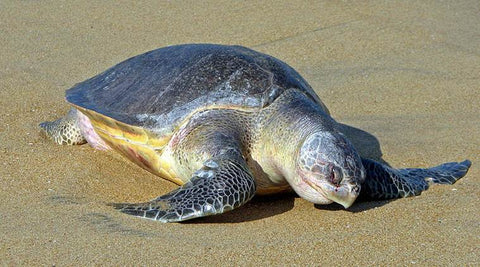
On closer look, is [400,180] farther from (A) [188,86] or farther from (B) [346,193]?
(A) [188,86]

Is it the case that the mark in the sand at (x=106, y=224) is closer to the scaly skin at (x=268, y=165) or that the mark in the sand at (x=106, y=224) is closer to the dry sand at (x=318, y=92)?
the dry sand at (x=318, y=92)

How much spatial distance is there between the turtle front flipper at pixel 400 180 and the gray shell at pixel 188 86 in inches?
28.8

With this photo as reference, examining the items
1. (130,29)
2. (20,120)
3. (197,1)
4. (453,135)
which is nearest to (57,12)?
(130,29)

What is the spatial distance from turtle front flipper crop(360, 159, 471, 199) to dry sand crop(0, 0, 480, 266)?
92mm

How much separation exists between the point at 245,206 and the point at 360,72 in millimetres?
3563

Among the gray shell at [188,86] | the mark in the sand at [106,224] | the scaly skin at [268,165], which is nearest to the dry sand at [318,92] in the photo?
the mark in the sand at [106,224]

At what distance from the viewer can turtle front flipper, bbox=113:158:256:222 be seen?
12.7 ft

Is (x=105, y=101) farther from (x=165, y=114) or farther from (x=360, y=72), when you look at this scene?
(x=360, y=72)

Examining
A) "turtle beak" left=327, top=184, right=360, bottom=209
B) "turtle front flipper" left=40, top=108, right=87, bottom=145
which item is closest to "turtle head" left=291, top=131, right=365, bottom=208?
"turtle beak" left=327, top=184, right=360, bottom=209

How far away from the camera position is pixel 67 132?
18.3 feet

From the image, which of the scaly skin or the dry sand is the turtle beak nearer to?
the scaly skin

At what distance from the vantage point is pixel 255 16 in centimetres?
885

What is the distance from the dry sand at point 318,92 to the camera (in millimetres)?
3557

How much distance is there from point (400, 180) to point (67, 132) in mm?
2682
